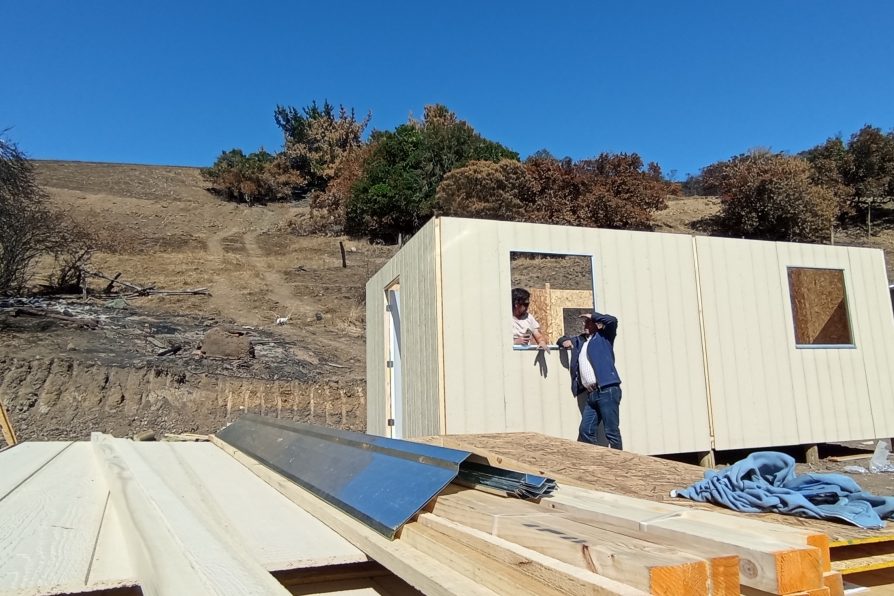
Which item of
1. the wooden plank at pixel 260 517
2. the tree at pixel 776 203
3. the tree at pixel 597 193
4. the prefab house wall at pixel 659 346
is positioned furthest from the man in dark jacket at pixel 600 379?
the tree at pixel 776 203

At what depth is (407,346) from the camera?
7.70m

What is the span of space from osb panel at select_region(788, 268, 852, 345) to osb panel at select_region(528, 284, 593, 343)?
2.95 metres

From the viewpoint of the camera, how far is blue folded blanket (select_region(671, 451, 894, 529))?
2.36m

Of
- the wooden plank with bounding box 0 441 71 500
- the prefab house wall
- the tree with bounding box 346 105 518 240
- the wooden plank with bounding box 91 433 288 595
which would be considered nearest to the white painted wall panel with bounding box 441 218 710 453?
the prefab house wall

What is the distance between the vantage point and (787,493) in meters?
2.60

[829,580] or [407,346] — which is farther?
[407,346]

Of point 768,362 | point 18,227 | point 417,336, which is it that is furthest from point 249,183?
point 768,362

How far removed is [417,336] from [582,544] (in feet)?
18.7

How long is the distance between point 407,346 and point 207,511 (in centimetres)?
511

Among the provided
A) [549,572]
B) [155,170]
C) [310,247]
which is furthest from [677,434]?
[155,170]

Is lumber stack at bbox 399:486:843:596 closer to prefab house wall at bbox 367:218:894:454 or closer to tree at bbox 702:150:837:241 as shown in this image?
prefab house wall at bbox 367:218:894:454

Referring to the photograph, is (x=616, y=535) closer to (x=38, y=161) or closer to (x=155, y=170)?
(x=155, y=170)

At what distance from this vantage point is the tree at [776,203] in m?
22.0

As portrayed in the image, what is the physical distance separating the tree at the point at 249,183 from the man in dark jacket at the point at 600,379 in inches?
1205
